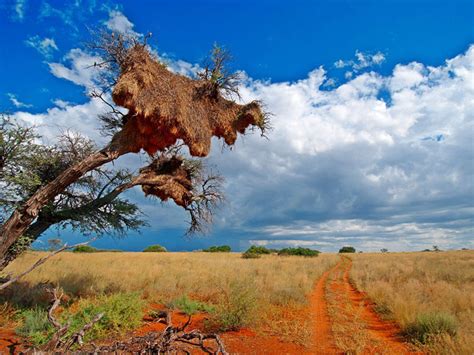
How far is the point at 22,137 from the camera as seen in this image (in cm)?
1036

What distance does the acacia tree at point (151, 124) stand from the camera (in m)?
9.31

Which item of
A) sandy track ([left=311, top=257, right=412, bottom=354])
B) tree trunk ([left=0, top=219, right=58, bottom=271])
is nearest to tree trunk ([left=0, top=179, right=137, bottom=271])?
tree trunk ([left=0, top=219, right=58, bottom=271])

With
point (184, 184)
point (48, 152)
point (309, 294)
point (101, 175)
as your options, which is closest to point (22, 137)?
point (48, 152)

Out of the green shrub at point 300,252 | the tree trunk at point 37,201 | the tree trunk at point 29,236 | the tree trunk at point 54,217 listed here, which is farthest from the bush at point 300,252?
the tree trunk at point 37,201

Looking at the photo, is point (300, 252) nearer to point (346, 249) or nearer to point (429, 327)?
point (346, 249)

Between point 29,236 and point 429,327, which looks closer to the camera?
point 429,327

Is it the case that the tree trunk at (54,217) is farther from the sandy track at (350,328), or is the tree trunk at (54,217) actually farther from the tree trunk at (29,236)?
the sandy track at (350,328)

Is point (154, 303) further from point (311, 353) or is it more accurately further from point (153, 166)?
point (311, 353)

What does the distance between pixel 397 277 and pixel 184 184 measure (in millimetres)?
14619

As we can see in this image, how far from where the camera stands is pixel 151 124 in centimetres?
965

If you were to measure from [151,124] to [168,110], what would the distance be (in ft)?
2.15

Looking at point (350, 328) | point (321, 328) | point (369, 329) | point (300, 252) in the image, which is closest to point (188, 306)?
point (321, 328)

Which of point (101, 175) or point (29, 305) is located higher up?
point (101, 175)

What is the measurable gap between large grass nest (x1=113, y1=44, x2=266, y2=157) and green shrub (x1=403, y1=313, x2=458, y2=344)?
7790 mm
